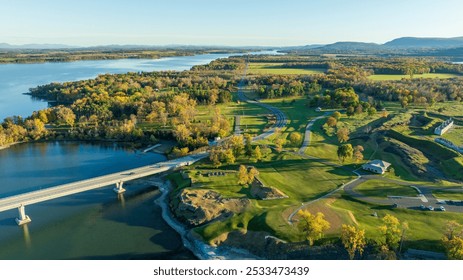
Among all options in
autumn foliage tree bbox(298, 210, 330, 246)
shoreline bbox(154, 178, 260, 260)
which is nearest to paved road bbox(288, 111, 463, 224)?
A: autumn foliage tree bbox(298, 210, 330, 246)

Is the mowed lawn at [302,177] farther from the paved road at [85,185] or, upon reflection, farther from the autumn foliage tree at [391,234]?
the paved road at [85,185]

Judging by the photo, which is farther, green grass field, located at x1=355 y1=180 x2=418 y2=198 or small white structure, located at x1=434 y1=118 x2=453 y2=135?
small white structure, located at x1=434 y1=118 x2=453 y2=135

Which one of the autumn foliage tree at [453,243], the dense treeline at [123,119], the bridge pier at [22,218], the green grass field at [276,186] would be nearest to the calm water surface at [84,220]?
the bridge pier at [22,218]

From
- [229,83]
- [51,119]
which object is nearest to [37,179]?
[51,119]

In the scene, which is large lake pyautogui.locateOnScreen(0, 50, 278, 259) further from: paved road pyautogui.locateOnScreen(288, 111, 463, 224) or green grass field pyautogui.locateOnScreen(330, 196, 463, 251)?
green grass field pyautogui.locateOnScreen(330, 196, 463, 251)

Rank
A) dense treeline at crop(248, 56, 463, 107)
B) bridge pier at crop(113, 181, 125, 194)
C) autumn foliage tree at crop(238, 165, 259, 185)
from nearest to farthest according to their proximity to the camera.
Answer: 1. autumn foliage tree at crop(238, 165, 259, 185)
2. bridge pier at crop(113, 181, 125, 194)
3. dense treeline at crop(248, 56, 463, 107)

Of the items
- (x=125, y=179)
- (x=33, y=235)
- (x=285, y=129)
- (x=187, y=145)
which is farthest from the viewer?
(x=285, y=129)

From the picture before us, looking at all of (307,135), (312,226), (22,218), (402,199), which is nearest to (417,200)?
(402,199)

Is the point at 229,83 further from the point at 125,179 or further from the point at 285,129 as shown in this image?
the point at 125,179
